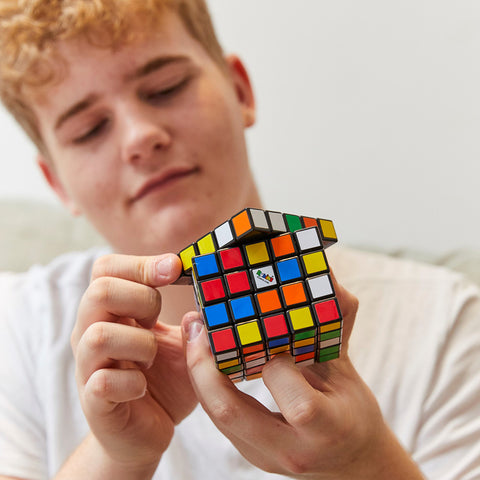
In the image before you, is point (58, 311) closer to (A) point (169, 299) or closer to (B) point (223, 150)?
(A) point (169, 299)

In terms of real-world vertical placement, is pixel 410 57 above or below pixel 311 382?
above

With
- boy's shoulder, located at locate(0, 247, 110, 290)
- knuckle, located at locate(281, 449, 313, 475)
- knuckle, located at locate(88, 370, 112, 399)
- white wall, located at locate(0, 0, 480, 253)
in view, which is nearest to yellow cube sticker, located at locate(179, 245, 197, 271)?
knuckle, located at locate(88, 370, 112, 399)

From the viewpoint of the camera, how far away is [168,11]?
126cm

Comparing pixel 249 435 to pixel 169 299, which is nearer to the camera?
pixel 249 435

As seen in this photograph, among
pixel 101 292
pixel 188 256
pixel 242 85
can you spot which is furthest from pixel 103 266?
pixel 242 85

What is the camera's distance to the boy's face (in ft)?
3.83

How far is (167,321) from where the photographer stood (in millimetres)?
1459

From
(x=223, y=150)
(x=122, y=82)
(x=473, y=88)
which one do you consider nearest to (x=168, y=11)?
(x=122, y=82)

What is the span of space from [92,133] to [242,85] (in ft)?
1.64

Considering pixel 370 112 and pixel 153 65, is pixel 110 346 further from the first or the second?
pixel 370 112

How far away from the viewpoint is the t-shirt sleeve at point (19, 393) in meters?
1.25

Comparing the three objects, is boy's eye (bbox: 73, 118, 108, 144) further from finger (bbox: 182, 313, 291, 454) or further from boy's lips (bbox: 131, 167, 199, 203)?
finger (bbox: 182, 313, 291, 454)

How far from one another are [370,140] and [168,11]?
1.10 meters

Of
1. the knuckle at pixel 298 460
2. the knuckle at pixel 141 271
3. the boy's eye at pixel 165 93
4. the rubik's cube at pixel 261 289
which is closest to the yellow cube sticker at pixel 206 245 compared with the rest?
the rubik's cube at pixel 261 289
